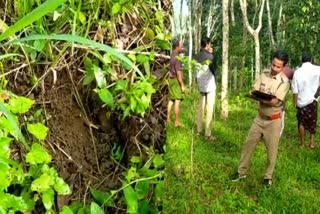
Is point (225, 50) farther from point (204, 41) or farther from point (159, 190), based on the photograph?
point (159, 190)

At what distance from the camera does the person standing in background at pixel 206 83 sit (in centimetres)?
107

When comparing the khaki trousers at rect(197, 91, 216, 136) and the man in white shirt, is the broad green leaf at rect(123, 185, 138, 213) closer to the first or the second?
the khaki trousers at rect(197, 91, 216, 136)

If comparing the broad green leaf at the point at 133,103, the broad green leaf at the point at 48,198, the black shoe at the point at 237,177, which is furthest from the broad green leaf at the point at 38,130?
the black shoe at the point at 237,177

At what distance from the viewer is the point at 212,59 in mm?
1069

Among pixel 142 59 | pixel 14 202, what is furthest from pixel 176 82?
pixel 14 202

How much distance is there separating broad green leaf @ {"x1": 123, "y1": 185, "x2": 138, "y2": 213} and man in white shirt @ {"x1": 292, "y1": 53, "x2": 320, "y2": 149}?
0.52 metres

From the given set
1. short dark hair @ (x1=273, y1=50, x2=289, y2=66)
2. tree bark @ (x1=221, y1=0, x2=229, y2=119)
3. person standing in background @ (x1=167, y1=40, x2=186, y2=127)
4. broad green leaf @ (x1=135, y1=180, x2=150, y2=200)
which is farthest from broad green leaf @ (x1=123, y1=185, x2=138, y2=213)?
short dark hair @ (x1=273, y1=50, x2=289, y2=66)

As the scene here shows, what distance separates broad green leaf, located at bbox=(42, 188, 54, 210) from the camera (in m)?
1.45

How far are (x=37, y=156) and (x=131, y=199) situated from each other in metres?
0.26

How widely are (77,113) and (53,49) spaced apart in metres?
0.18

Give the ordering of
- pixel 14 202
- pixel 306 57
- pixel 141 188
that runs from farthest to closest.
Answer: pixel 141 188, pixel 14 202, pixel 306 57

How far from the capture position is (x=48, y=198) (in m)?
1.46

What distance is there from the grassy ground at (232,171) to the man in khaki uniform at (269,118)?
10 millimetres

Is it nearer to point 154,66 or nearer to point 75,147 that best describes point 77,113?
point 75,147
